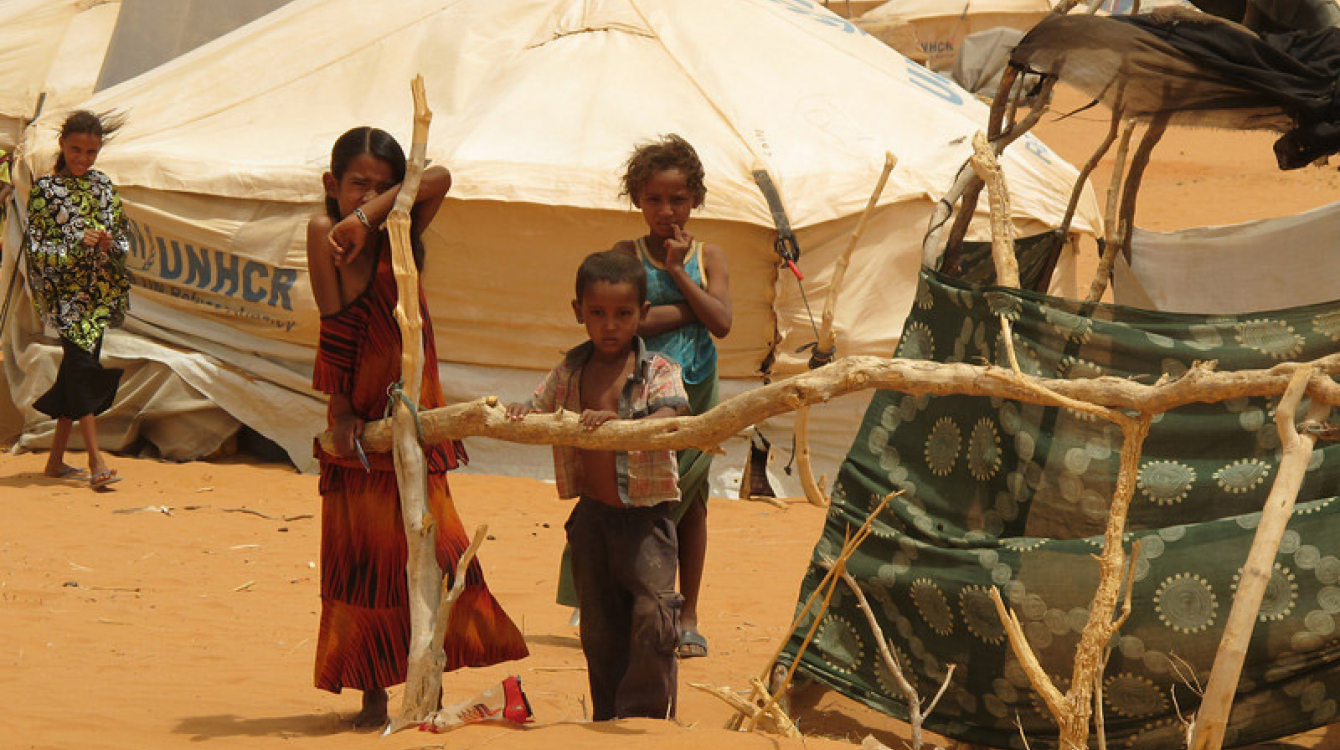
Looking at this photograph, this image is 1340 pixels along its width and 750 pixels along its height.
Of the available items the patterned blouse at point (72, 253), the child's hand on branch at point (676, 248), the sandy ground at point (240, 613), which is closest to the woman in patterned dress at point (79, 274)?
the patterned blouse at point (72, 253)

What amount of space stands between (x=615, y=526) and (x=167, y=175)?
5.13 metres

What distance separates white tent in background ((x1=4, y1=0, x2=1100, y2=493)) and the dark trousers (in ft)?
12.9

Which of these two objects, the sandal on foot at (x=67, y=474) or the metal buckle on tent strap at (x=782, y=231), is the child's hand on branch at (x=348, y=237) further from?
the sandal on foot at (x=67, y=474)

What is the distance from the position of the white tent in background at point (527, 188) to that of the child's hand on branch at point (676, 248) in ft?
10.2

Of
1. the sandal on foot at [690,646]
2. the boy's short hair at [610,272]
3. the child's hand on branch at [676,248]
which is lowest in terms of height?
the sandal on foot at [690,646]

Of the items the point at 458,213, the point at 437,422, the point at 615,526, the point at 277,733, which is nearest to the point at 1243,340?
the point at 615,526

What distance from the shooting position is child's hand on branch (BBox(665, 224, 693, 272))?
400cm

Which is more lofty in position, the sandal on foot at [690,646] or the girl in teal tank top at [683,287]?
the girl in teal tank top at [683,287]

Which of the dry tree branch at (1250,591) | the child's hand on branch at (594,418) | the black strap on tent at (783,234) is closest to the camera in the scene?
the dry tree branch at (1250,591)

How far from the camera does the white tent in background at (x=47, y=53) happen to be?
12461 millimetres

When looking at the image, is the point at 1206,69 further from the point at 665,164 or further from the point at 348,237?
the point at 348,237

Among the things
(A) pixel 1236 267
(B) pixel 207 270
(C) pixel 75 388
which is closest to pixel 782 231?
(A) pixel 1236 267

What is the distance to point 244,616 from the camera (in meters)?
5.12

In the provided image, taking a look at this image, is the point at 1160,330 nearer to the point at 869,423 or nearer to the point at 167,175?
the point at 869,423
